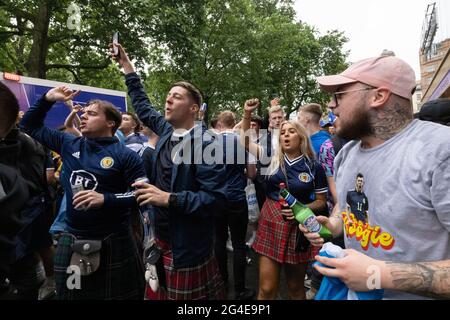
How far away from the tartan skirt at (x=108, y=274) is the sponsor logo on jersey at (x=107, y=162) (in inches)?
24.1

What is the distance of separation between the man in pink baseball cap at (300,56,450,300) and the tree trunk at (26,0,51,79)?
13.2m

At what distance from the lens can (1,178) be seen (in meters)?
1.48

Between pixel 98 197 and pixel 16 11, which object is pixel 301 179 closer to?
pixel 98 197

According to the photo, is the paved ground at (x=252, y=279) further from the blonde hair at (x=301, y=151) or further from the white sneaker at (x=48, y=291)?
the white sneaker at (x=48, y=291)

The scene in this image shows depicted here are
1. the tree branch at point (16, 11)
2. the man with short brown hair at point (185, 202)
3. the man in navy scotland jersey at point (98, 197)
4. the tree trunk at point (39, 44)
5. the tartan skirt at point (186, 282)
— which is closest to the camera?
the man with short brown hair at point (185, 202)

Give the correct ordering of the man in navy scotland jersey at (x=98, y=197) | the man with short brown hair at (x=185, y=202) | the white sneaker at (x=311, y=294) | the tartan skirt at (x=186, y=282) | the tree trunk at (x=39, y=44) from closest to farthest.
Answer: the man with short brown hair at (x=185, y=202), the tartan skirt at (x=186, y=282), the man in navy scotland jersey at (x=98, y=197), the white sneaker at (x=311, y=294), the tree trunk at (x=39, y=44)

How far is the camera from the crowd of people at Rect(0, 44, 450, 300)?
1.32 metres

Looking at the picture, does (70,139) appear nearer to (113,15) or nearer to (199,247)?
(199,247)

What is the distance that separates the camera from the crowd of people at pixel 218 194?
1318 mm

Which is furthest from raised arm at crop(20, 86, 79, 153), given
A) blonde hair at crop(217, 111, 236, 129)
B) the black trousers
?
blonde hair at crop(217, 111, 236, 129)

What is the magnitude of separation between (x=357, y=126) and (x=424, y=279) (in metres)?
0.72

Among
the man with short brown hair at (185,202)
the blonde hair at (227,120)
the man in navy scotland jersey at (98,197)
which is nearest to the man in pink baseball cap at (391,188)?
the man with short brown hair at (185,202)

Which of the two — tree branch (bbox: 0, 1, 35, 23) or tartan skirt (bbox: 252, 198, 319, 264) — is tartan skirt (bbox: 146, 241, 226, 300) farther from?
tree branch (bbox: 0, 1, 35, 23)
